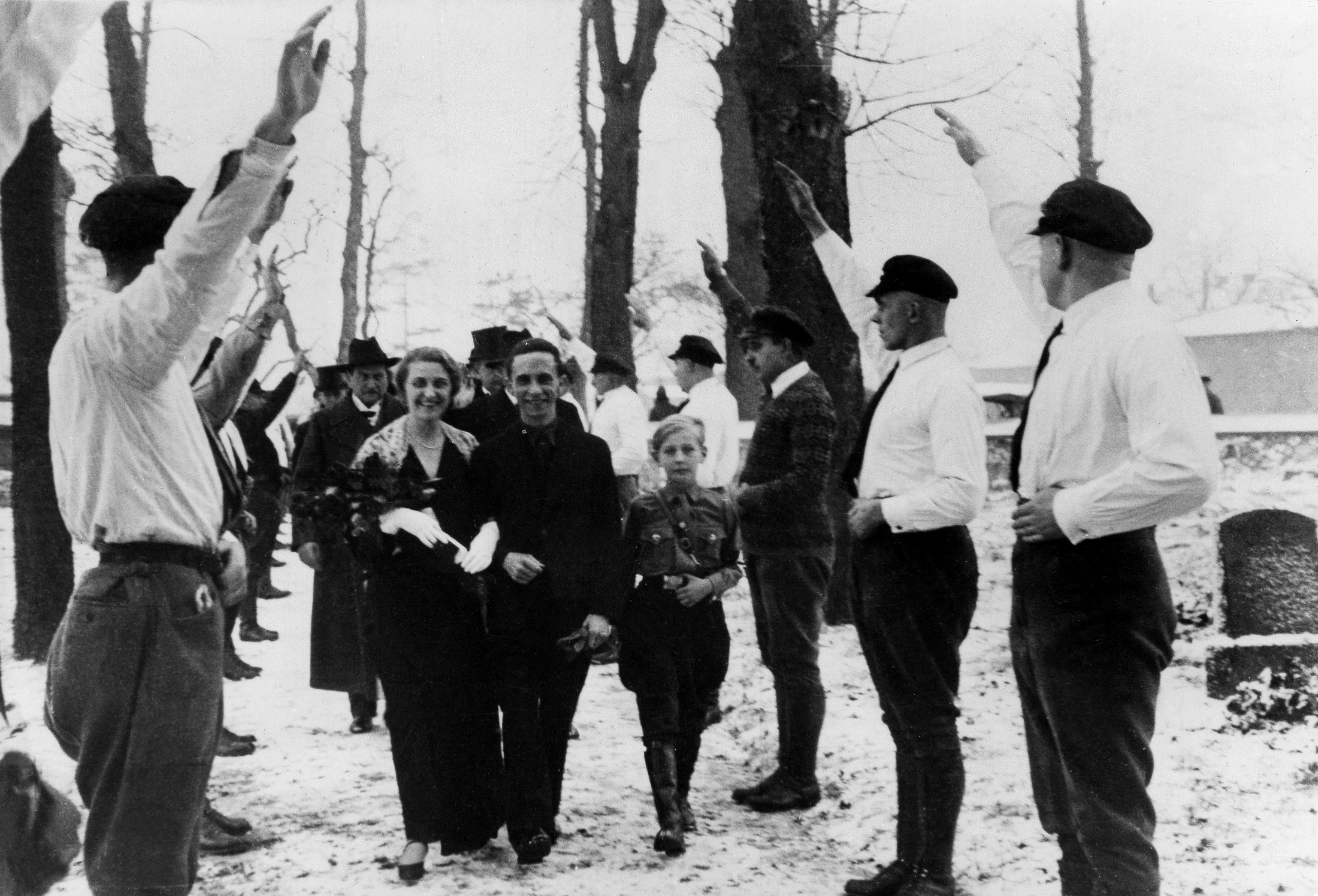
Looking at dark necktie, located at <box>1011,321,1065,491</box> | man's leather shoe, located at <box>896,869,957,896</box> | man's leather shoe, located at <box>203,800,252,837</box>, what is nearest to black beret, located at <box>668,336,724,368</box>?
man's leather shoe, located at <box>203,800,252,837</box>

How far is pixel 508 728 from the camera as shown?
14.5ft

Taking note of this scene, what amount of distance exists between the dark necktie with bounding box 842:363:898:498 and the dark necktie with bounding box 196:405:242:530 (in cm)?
210

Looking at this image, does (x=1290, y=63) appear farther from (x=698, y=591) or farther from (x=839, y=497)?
(x=839, y=497)

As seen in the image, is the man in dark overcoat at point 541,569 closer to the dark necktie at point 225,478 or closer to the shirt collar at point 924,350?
the shirt collar at point 924,350

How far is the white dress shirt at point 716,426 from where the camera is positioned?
25.9 feet

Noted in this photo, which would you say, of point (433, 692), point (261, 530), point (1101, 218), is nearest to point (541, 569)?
point (433, 692)

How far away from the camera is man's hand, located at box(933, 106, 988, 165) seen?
155 inches

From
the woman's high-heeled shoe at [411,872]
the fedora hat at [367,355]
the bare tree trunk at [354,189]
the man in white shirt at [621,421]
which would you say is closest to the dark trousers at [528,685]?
the woman's high-heeled shoe at [411,872]

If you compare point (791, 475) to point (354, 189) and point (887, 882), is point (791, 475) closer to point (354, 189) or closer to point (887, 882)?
point (887, 882)

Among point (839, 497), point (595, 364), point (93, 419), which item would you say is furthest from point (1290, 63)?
point (595, 364)

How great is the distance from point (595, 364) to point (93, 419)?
20.2 ft

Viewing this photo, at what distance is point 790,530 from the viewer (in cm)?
502

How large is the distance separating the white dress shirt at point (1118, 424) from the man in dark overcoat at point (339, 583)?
4058 millimetres

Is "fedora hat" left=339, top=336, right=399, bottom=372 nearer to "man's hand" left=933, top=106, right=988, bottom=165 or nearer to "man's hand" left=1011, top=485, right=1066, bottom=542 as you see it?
"man's hand" left=933, top=106, right=988, bottom=165
